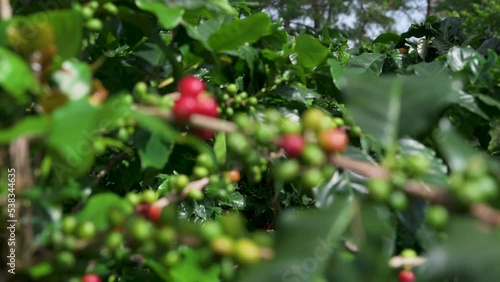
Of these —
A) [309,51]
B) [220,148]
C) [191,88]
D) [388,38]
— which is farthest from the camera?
[388,38]

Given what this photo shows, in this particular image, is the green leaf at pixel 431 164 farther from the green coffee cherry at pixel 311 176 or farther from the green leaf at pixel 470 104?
the green leaf at pixel 470 104

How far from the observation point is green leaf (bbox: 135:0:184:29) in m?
0.89

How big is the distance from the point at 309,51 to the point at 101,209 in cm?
60

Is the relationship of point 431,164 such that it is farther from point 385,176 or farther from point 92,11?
point 92,11

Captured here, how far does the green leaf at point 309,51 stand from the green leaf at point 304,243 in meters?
0.54

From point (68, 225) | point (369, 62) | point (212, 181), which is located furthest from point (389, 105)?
point (369, 62)

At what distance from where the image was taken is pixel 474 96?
121 centimetres

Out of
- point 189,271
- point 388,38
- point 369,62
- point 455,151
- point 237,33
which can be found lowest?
point 388,38

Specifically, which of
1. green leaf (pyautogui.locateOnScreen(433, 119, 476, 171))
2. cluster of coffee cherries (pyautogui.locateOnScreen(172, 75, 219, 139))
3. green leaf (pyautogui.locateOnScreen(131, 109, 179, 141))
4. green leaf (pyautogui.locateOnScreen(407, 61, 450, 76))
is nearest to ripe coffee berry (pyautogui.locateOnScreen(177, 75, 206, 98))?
cluster of coffee cherries (pyautogui.locateOnScreen(172, 75, 219, 139))

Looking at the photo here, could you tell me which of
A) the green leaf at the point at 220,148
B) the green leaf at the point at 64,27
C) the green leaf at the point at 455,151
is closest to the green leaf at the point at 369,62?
the green leaf at the point at 220,148

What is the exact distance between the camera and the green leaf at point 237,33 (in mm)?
1021

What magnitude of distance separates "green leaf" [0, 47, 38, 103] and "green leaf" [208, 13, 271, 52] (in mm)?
427

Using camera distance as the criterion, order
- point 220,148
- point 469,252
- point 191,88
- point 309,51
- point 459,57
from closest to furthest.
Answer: point 469,252
point 191,88
point 220,148
point 309,51
point 459,57

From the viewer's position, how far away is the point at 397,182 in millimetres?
646
